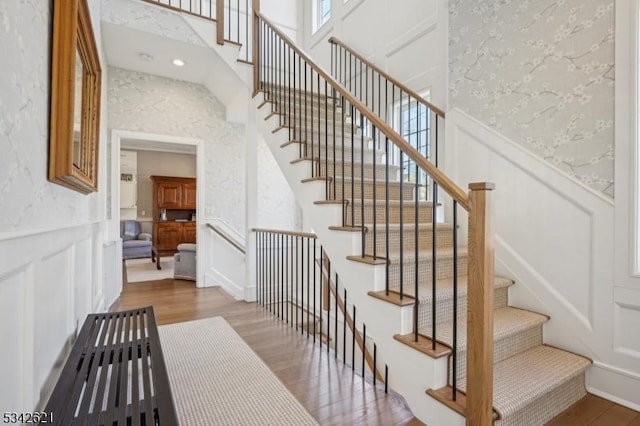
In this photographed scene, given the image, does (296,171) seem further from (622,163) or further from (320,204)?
(622,163)

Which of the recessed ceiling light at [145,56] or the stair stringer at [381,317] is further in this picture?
the recessed ceiling light at [145,56]

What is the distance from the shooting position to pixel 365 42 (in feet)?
13.2

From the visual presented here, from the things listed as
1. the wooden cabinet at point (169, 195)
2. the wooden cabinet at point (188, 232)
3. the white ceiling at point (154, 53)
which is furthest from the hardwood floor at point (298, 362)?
the wooden cabinet at point (169, 195)

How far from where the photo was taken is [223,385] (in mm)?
1992

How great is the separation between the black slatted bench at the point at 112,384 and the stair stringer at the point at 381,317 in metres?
1.11

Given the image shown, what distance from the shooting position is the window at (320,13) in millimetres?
5009

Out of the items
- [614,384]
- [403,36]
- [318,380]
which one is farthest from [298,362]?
[403,36]

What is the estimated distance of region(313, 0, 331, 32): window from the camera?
5009 millimetres

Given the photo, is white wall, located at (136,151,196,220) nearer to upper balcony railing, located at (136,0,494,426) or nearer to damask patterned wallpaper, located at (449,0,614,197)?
upper balcony railing, located at (136,0,494,426)

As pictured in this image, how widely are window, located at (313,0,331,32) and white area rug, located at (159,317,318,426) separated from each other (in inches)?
186

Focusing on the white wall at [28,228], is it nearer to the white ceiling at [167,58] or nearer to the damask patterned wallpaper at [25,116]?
the damask patterned wallpaper at [25,116]

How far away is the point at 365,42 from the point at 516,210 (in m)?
2.82

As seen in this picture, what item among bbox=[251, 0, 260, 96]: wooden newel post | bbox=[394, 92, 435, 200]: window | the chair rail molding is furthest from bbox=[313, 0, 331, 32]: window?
the chair rail molding

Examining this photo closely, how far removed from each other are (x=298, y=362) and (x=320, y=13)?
5131 mm
